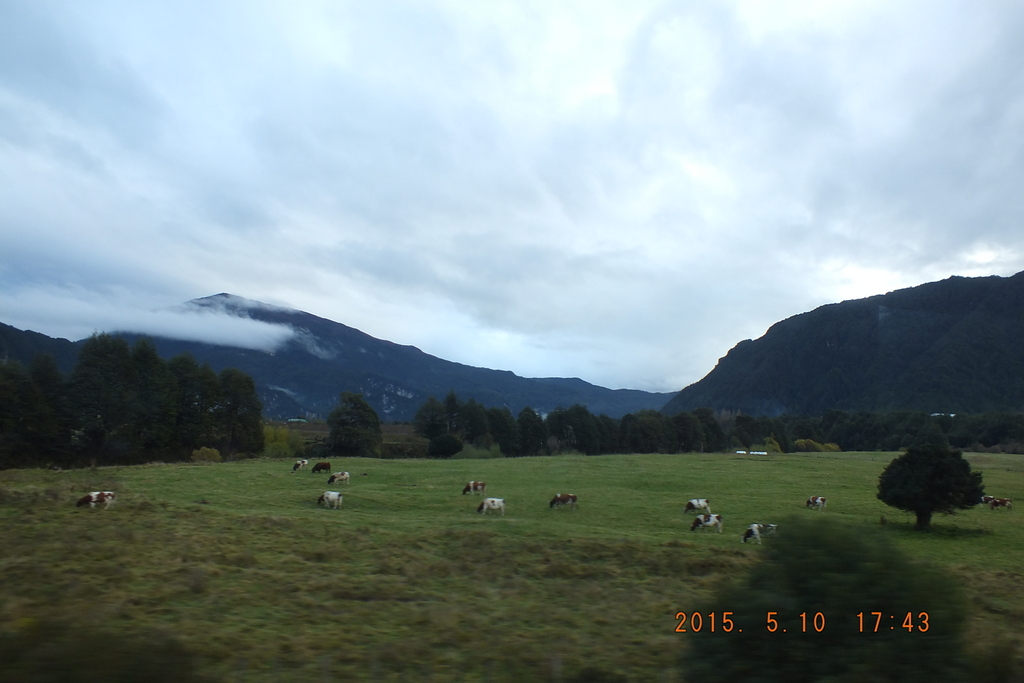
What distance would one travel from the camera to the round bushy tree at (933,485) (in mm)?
26219

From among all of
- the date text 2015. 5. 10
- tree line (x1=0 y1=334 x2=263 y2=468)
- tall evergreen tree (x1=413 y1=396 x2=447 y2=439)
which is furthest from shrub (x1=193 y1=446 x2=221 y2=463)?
the date text 2015. 5. 10

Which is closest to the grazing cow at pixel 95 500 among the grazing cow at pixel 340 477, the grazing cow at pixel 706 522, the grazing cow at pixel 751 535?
the grazing cow at pixel 340 477

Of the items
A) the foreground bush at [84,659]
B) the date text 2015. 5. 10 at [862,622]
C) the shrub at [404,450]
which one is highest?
the date text 2015. 5. 10 at [862,622]

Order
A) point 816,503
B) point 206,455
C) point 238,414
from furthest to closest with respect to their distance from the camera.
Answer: point 238,414, point 206,455, point 816,503

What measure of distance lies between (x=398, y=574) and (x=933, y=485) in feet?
83.2

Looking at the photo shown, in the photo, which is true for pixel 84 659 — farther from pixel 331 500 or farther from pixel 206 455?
pixel 206 455

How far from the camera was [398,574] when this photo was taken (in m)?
15.1

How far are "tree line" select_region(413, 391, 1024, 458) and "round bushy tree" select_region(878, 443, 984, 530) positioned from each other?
66911mm

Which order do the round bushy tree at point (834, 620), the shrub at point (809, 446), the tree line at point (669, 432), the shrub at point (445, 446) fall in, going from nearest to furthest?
the round bushy tree at point (834, 620) < the shrub at point (445, 446) < the tree line at point (669, 432) < the shrub at point (809, 446)

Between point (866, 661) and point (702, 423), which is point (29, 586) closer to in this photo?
point (866, 661)

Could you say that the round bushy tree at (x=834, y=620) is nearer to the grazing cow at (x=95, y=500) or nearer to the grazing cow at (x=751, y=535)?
the grazing cow at (x=751, y=535)

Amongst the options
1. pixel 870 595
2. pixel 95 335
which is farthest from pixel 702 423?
pixel 870 595

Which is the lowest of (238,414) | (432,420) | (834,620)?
(834,620)

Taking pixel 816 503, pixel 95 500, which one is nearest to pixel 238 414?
pixel 95 500
